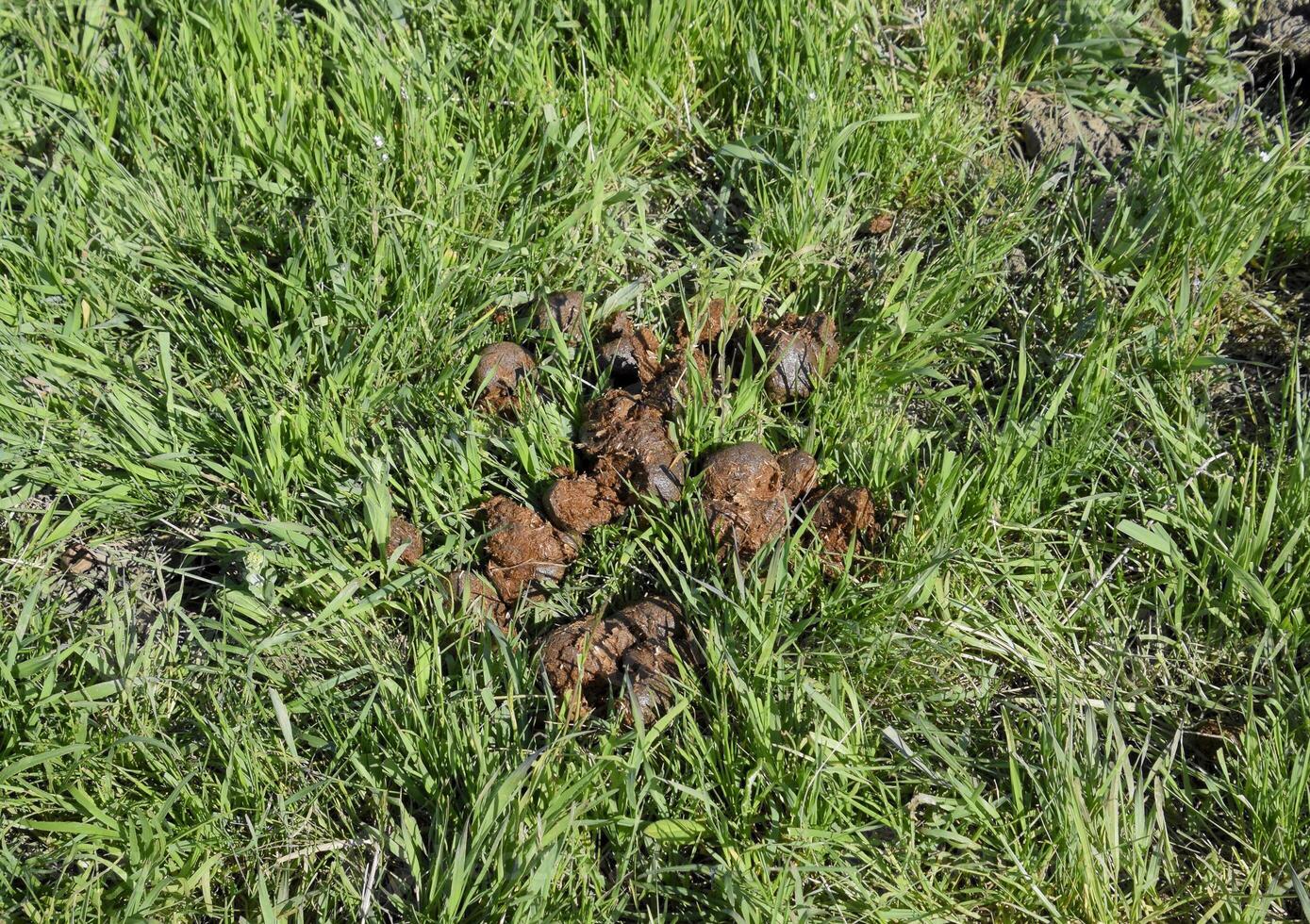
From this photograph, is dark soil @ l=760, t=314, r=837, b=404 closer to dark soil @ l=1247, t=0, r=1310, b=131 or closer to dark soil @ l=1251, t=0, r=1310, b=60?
dark soil @ l=1247, t=0, r=1310, b=131

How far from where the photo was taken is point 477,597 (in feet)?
9.12

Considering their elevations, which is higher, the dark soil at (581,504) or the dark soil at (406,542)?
the dark soil at (581,504)

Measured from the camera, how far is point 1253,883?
92.7 inches

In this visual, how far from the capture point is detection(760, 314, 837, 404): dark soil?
3121mm

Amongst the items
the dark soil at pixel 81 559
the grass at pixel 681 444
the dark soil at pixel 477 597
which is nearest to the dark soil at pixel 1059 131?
the grass at pixel 681 444

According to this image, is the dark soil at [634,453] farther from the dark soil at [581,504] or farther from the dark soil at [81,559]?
the dark soil at [81,559]

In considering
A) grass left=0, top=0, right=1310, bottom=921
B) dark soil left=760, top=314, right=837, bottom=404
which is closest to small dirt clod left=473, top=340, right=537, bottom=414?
grass left=0, top=0, right=1310, bottom=921

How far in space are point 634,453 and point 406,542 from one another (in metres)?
0.66

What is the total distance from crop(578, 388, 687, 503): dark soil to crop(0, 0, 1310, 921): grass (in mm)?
106

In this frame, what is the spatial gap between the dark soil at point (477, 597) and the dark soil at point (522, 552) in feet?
0.11

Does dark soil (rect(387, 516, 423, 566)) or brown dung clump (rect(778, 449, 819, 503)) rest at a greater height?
brown dung clump (rect(778, 449, 819, 503))

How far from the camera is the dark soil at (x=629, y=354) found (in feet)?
10.4

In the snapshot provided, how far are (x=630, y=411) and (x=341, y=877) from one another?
53.8 inches

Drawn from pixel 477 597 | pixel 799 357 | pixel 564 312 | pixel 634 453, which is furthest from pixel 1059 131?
pixel 477 597
